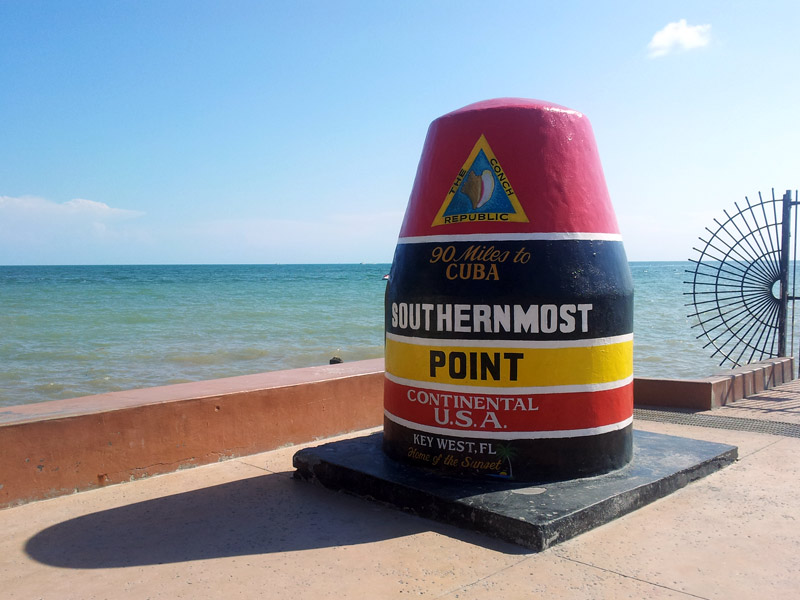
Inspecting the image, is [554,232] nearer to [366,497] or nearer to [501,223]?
[501,223]

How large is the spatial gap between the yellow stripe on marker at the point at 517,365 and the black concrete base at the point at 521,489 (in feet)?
2.16

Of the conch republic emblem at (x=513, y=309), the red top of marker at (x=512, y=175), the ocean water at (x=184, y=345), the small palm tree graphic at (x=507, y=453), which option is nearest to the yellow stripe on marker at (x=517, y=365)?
the conch republic emblem at (x=513, y=309)

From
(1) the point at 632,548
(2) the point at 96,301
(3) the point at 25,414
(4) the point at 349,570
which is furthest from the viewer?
(2) the point at 96,301

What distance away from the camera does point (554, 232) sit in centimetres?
462

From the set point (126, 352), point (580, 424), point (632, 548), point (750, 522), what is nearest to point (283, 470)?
point (580, 424)

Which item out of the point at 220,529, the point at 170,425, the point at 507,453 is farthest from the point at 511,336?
the point at 170,425

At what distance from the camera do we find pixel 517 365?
4.46 meters

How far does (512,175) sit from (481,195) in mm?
246

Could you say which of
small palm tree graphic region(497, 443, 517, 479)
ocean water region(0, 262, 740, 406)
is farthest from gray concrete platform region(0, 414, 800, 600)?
ocean water region(0, 262, 740, 406)

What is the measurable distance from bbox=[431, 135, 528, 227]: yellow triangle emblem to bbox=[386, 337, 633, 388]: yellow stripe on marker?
878 mm

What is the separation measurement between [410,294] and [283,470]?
74.7 inches

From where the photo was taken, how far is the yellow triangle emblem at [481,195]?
4625 millimetres

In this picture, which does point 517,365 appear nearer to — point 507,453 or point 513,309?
point 513,309

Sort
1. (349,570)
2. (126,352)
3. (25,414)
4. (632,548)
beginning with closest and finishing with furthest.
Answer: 1. (349,570)
2. (632,548)
3. (25,414)
4. (126,352)
